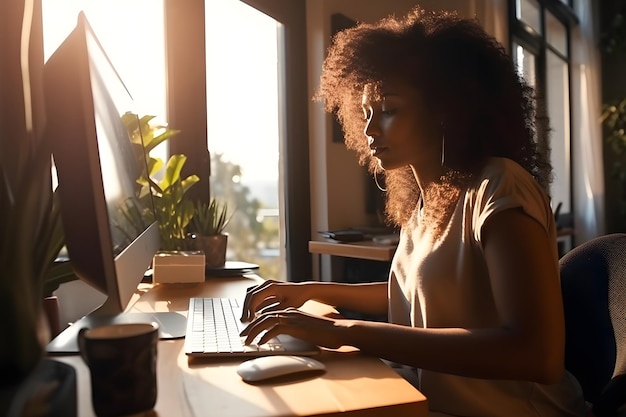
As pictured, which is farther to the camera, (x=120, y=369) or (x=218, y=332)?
(x=218, y=332)

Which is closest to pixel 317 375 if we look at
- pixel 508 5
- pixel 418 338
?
pixel 418 338

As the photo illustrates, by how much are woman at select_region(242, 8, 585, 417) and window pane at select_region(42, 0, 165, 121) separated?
0.75 m

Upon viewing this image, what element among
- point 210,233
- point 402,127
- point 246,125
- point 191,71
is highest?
point 191,71

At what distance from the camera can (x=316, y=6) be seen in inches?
101

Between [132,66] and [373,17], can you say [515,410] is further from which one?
[373,17]

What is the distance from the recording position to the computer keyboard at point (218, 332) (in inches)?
30.4

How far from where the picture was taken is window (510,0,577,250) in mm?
4195

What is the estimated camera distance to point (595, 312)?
98cm

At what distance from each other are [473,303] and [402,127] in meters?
0.36

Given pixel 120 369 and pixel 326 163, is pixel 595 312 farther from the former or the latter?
pixel 326 163

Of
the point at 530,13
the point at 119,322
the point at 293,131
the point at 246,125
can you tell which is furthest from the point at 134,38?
the point at 530,13

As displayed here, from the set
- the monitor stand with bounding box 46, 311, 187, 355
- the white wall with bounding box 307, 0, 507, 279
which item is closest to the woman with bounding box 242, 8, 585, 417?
the monitor stand with bounding box 46, 311, 187, 355

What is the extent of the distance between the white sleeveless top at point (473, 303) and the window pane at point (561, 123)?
3923mm

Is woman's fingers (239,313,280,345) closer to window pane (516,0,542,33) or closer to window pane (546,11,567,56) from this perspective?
window pane (516,0,542,33)
